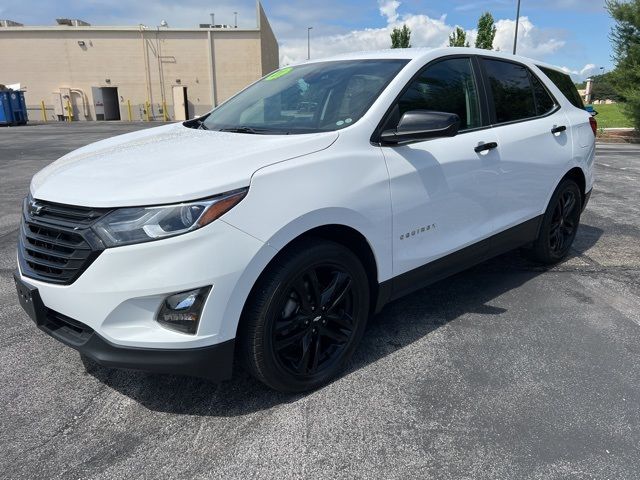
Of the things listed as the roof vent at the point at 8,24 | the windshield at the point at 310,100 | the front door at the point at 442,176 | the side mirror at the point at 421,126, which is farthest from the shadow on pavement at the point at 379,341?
the roof vent at the point at 8,24

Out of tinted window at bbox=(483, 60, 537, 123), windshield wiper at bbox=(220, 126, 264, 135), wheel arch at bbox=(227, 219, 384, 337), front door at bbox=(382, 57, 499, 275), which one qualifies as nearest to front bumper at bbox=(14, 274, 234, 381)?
wheel arch at bbox=(227, 219, 384, 337)

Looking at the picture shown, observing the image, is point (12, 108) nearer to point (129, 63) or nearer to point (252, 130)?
point (129, 63)

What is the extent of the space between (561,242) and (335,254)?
9.81 ft

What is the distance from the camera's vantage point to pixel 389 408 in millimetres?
2660

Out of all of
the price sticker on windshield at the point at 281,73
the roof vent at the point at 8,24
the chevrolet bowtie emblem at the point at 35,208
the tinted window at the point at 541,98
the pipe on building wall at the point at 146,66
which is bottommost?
the chevrolet bowtie emblem at the point at 35,208

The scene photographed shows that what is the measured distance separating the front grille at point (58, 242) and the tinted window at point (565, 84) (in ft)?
13.1

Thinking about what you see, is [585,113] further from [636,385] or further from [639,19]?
[639,19]

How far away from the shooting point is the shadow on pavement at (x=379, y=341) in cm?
272

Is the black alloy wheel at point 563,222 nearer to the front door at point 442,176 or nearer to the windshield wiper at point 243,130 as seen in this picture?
the front door at point 442,176

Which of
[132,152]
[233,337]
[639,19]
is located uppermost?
[639,19]

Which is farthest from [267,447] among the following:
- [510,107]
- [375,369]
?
[510,107]

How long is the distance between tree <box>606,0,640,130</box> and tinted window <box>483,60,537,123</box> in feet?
61.4

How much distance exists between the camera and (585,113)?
16.0ft

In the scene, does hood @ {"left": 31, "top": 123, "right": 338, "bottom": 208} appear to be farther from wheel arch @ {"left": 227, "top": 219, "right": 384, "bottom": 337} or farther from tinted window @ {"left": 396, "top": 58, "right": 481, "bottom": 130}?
tinted window @ {"left": 396, "top": 58, "right": 481, "bottom": 130}
